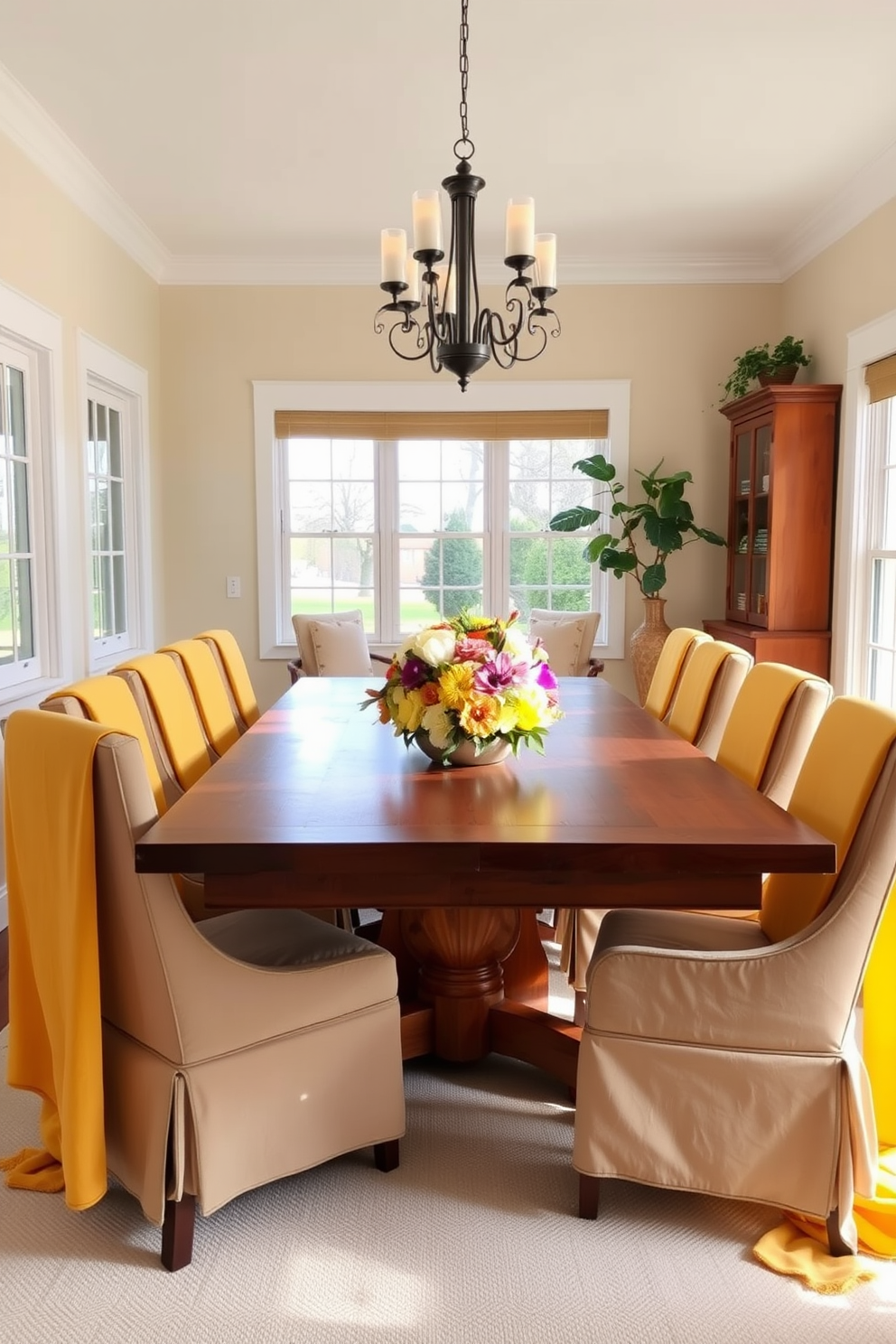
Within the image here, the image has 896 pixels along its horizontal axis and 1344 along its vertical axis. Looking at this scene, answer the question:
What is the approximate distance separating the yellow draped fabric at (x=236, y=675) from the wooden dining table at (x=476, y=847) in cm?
92

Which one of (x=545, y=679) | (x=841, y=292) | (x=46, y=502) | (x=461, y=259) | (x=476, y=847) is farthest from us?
(x=841, y=292)

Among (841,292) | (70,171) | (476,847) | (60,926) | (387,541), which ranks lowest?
(60,926)

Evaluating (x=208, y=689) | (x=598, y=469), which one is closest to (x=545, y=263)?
(x=208, y=689)

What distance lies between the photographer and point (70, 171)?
3.97 m

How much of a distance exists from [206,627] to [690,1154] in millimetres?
4332

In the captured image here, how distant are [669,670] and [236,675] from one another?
1465 millimetres

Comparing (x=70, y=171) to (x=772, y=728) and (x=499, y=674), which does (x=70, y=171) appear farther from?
(x=772, y=728)

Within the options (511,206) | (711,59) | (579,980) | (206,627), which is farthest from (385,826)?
(206,627)

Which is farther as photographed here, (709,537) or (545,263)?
(709,537)

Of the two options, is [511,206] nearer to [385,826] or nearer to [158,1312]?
[385,826]

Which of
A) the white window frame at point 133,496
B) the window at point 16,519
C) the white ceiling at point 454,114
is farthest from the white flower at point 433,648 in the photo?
the white window frame at point 133,496

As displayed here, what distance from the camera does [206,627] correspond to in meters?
5.62

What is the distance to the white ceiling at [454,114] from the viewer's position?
117 inches

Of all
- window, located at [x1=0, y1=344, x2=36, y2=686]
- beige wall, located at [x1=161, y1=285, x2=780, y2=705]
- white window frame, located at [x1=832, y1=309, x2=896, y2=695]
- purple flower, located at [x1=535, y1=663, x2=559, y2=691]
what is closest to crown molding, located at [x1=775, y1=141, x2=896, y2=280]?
beige wall, located at [x1=161, y1=285, x2=780, y2=705]
